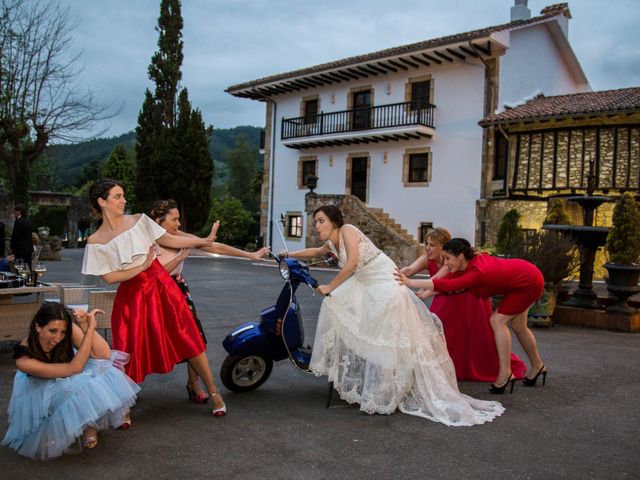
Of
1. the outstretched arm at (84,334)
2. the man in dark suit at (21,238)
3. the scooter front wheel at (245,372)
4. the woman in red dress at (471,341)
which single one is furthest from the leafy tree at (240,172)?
the outstretched arm at (84,334)

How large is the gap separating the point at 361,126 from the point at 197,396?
72.7ft

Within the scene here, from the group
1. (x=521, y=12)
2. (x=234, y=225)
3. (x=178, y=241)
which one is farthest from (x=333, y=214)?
(x=234, y=225)

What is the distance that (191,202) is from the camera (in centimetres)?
3186

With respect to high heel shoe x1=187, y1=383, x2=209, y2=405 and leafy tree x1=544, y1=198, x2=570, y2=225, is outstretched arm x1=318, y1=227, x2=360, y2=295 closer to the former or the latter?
high heel shoe x1=187, y1=383, x2=209, y2=405

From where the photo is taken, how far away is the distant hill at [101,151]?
70188mm

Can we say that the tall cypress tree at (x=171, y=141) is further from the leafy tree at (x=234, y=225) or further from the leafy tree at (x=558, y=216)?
the leafy tree at (x=558, y=216)

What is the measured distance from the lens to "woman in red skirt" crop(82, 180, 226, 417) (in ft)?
13.3

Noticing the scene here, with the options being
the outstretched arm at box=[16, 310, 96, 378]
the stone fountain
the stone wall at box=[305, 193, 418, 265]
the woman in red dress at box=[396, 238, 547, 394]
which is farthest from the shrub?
the stone wall at box=[305, 193, 418, 265]

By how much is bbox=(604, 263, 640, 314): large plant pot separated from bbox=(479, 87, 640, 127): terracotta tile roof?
11268 millimetres

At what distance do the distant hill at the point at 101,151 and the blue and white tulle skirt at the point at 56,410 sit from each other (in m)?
59.7

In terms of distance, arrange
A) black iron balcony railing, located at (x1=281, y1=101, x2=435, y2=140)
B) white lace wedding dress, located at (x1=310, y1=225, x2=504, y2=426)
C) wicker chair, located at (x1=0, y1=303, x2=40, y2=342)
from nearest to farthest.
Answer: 1. white lace wedding dress, located at (x1=310, y1=225, x2=504, y2=426)
2. wicker chair, located at (x1=0, y1=303, x2=40, y2=342)
3. black iron balcony railing, located at (x1=281, y1=101, x2=435, y2=140)

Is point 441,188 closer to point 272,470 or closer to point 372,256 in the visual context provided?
point 372,256

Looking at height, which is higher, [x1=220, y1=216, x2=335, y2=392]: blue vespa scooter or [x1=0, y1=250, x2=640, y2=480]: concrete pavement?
[x1=220, y1=216, x2=335, y2=392]: blue vespa scooter

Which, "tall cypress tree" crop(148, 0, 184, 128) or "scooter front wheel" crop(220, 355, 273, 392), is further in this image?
"tall cypress tree" crop(148, 0, 184, 128)
